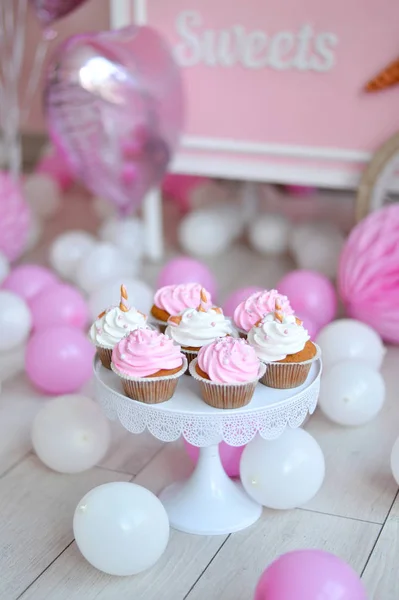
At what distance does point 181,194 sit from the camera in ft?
11.6

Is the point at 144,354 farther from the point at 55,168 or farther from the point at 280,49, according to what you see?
the point at 55,168

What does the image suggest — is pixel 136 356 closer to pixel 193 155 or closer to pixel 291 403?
pixel 291 403

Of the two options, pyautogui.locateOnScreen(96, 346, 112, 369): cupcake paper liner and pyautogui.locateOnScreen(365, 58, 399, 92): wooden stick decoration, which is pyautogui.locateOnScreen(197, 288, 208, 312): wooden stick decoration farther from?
pyautogui.locateOnScreen(365, 58, 399, 92): wooden stick decoration

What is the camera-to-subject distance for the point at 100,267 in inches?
106

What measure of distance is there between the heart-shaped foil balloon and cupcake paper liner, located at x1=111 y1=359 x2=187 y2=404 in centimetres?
129

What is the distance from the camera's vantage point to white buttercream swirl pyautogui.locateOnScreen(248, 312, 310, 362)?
1.58 meters

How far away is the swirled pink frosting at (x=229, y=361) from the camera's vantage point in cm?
150

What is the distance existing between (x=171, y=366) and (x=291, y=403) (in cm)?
23

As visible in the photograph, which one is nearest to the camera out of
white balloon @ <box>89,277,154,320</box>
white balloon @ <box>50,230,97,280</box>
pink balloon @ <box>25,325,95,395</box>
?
pink balloon @ <box>25,325,95,395</box>

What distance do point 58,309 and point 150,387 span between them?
97 centimetres

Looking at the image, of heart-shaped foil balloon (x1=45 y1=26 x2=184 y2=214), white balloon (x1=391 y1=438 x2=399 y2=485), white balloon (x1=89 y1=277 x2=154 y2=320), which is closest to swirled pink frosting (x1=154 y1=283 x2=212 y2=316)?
white balloon (x1=391 y1=438 x2=399 y2=485)

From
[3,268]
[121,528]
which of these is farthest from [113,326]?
[3,268]

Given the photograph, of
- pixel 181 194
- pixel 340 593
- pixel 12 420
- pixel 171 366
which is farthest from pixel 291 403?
pixel 181 194

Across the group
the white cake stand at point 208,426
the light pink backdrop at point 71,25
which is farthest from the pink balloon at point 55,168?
the white cake stand at point 208,426
